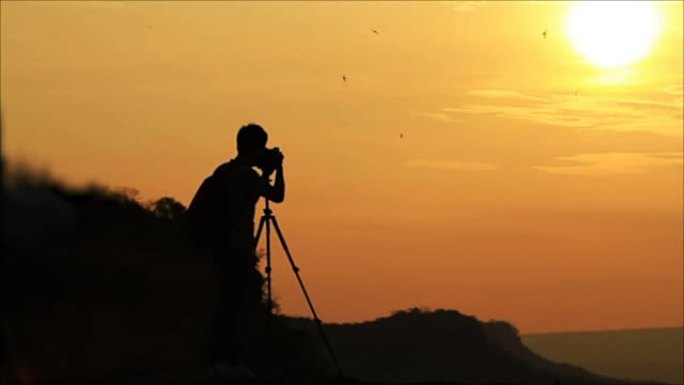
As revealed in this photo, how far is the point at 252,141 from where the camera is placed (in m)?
27.2

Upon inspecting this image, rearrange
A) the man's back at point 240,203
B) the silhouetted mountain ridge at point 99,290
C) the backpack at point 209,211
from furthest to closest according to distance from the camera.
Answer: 1. the backpack at point 209,211
2. the man's back at point 240,203
3. the silhouetted mountain ridge at point 99,290

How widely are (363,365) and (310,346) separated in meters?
47.9

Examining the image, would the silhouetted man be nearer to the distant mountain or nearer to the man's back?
the man's back

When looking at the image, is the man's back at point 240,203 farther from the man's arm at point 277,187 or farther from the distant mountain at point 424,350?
the distant mountain at point 424,350

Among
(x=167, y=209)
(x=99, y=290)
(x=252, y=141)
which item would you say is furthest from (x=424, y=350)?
(x=99, y=290)

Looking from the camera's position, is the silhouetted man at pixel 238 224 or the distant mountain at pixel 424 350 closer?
the silhouetted man at pixel 238 224

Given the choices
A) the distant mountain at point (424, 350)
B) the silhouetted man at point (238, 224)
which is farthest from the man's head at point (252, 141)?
the distant mountain at point (424, 350)

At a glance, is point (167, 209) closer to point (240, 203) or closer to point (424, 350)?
point (240, 203)

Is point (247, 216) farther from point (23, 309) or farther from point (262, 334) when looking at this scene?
point (262, 334)

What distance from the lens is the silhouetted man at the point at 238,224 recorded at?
87.5 feet

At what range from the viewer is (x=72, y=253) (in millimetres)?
22625

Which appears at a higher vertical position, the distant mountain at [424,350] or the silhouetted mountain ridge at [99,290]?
the distant mountain at [424,350]

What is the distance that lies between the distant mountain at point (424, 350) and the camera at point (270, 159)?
2549 inches

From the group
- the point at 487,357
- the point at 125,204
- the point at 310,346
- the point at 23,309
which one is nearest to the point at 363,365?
the point at 487,357
